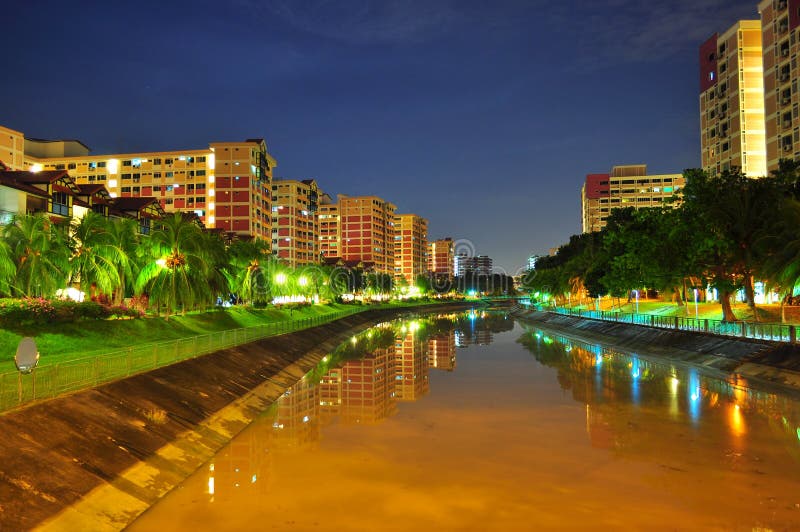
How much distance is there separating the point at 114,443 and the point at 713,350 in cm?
3775

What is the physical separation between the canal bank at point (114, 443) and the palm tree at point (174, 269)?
54.2ft

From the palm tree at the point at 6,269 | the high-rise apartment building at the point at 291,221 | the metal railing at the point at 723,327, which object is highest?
the high-rise apartment building at the point at 291,221

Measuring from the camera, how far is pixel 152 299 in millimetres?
42031

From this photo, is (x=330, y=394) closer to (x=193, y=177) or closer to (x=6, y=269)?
(x=6, y=269)

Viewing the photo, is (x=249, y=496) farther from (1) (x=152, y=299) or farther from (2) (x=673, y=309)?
(2) (x=673, y=309)

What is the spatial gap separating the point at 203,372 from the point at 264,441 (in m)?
6.54

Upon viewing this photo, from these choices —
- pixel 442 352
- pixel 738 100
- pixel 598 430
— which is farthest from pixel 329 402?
pixel 738 100

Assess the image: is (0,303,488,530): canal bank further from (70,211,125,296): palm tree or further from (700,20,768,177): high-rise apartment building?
(700,20,768,177): high-rise apartment building

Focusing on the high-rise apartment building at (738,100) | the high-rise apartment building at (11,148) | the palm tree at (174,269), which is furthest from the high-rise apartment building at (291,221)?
the palm tree at (174,269)

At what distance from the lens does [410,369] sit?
139ft

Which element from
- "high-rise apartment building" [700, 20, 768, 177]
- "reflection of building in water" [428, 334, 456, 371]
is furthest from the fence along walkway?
"high-rise apartment building" [700, 20, 768, 177]

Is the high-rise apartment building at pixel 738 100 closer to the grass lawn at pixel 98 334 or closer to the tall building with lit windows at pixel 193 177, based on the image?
the grass lawn at pixel 98 334

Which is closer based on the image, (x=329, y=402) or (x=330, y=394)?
(x=329, y=402)

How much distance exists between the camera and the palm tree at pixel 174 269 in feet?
139
